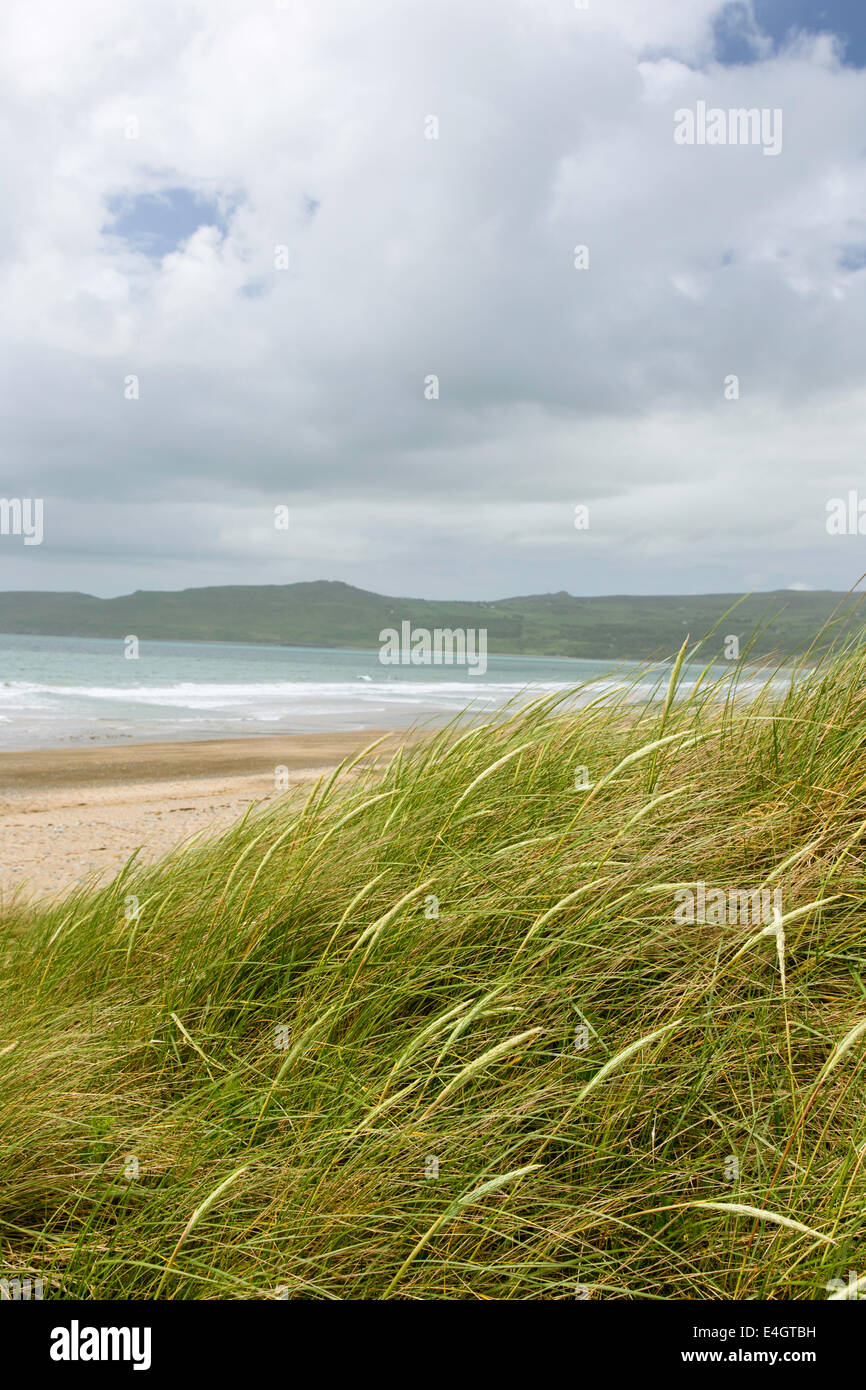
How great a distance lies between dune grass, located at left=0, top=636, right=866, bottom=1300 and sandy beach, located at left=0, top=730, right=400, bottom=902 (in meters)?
1.25

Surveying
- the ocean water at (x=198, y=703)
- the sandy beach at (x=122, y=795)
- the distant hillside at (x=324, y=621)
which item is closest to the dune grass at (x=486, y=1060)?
the sandy beach at (x=122, y=795)

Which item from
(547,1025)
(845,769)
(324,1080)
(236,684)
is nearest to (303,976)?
(324,1080)

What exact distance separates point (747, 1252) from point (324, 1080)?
1054 millimetres

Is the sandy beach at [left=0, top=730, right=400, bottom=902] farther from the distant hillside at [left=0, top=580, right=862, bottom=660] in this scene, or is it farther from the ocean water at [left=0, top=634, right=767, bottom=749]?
the distant hillside at [left=0, top=580, right=862, bottom=660]

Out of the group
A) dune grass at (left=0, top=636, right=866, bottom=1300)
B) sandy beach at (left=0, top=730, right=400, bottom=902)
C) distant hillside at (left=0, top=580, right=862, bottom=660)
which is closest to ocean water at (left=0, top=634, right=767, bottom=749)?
dune grass at (left=0, top=636, right=866, bottom=1300)

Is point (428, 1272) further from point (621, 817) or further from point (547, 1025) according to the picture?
point (621, 817)

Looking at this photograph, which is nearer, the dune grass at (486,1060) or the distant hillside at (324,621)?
the dune grass at (486,1060)

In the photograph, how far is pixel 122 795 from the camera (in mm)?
15414

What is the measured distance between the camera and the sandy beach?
9.77 m

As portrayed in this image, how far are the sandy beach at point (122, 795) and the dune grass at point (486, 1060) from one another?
1.25m

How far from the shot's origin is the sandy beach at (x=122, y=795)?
977 cm

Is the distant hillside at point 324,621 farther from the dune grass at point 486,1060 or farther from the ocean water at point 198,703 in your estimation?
the dune grass at point 486,1060

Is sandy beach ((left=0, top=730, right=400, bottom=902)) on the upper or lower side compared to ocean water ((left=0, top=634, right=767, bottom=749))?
lower
